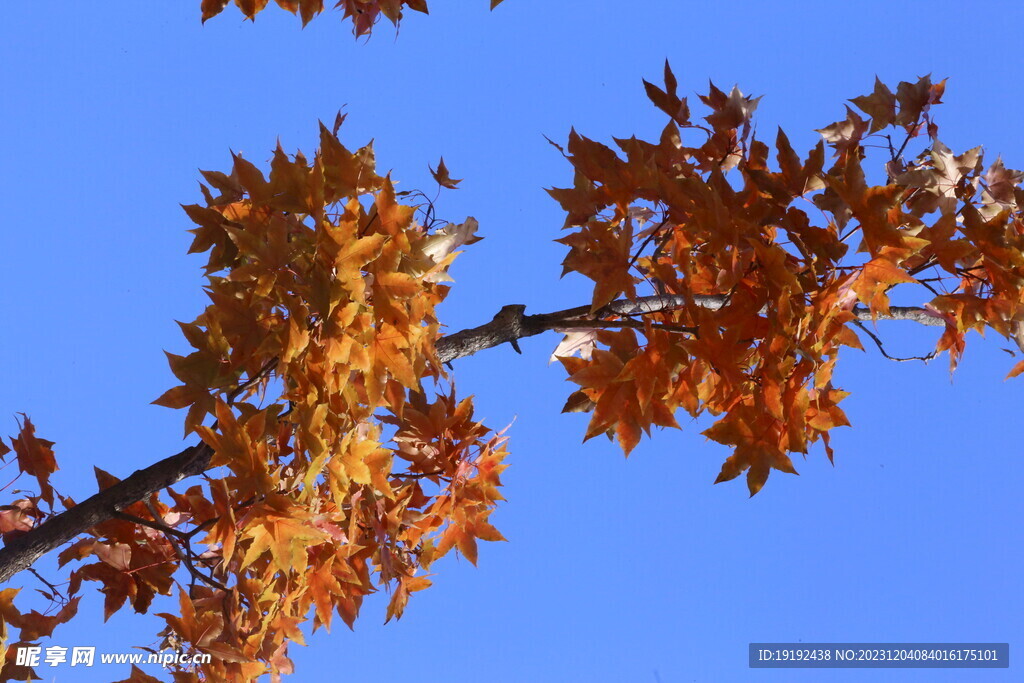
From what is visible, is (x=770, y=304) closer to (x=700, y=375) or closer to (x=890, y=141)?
(x=700, y=375)

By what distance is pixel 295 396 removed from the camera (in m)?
1.01

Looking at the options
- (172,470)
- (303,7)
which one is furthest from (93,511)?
(303,7)

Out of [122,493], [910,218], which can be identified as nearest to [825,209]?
[910,218]

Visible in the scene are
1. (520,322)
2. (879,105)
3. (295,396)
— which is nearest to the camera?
(295,396)

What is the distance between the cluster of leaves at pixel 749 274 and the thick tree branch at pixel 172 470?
27mm

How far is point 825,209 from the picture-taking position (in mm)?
1049

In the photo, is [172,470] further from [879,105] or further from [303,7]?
[879,105]

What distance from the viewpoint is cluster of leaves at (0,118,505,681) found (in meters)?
0.97

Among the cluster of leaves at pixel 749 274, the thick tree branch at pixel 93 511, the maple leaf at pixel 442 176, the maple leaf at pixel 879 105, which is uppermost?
the maple leaf at pixel 879 105

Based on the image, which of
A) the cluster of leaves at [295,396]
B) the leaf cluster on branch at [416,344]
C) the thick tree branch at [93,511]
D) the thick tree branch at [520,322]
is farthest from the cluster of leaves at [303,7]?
the thick tree branch at [93,511]

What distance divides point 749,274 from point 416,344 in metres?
0.44

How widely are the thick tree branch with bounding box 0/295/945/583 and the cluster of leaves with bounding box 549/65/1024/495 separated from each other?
3cm

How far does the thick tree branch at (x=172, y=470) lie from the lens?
1.12 metres

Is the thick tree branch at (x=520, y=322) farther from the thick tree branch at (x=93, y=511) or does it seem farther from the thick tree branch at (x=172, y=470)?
the thick tree branch at (x=93, y=511)
